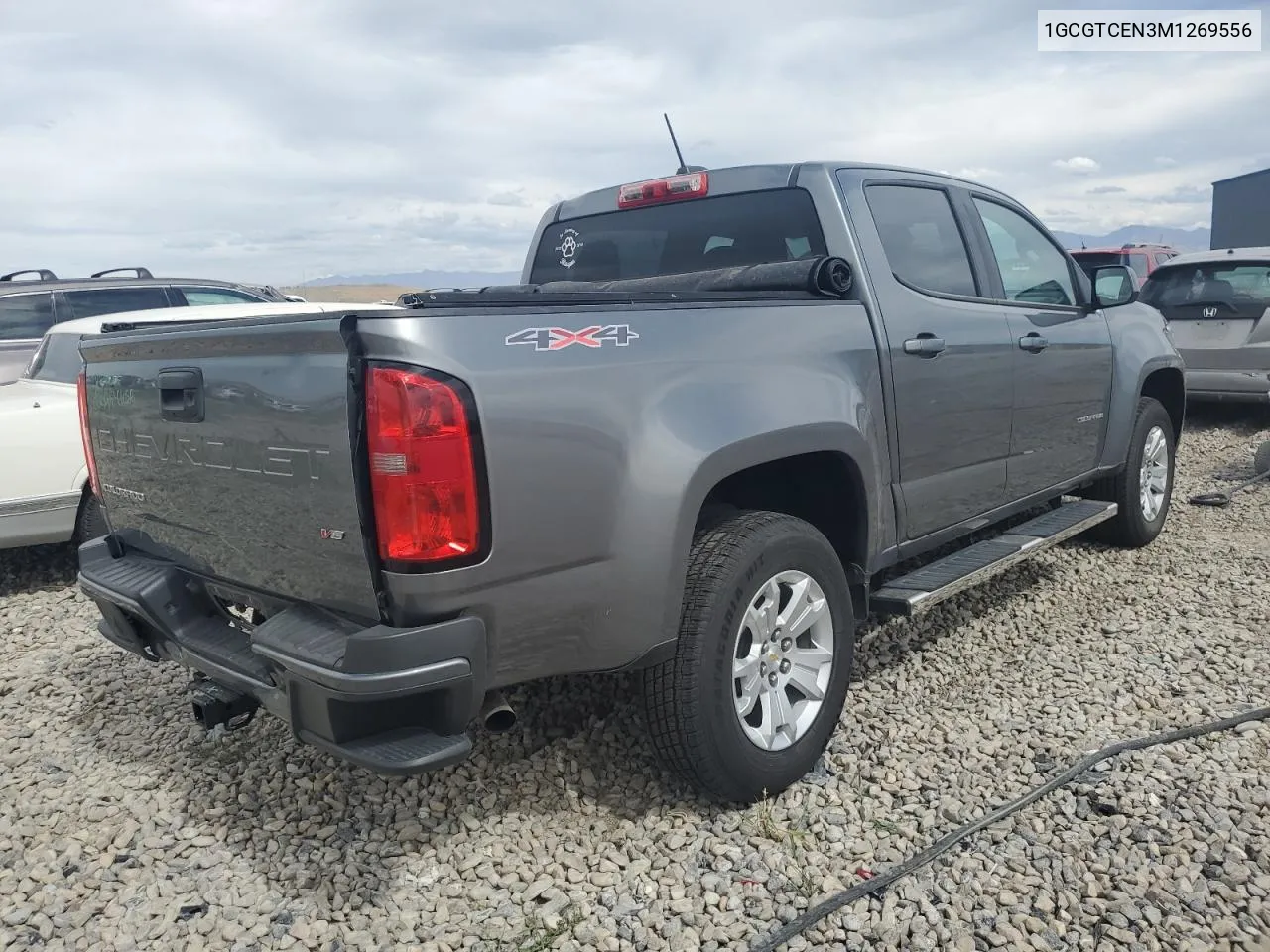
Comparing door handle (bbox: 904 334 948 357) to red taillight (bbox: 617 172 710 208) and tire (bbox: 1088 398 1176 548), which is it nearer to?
red taillight (bbox: 617 172 710 208)

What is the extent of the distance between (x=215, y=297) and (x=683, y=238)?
20.6 feet

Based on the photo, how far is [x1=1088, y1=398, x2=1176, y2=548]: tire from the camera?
531 centimetres

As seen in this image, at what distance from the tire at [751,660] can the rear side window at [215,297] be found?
698 centimetres

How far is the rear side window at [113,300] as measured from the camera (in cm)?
825

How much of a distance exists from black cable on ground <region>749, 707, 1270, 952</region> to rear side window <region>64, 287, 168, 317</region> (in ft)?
25.1

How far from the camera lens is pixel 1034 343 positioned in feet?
14.0

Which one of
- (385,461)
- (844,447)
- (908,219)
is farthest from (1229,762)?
(385,461)

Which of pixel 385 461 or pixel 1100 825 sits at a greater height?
pixel 385 461

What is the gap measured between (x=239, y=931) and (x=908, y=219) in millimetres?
3272

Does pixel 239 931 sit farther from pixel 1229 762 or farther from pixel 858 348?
pixel 1229 762

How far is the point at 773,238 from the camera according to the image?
369 centimetres

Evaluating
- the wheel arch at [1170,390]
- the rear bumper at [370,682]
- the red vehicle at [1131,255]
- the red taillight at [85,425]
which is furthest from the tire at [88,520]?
the red vehicle at [1131,255]

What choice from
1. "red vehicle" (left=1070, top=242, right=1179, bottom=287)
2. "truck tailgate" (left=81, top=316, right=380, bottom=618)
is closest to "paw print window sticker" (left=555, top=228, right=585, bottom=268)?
"truck tailgate" (left=81, top=316, right=380, bottom=618)

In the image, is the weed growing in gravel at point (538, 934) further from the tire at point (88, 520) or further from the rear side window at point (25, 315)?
the rear side window at point (25, 315)
